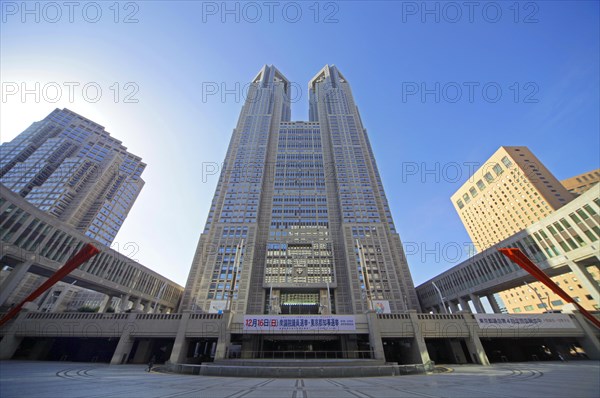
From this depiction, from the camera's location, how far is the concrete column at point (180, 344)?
1049 inches

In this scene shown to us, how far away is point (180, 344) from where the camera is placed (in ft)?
90.2

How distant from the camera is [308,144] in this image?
3767 inches

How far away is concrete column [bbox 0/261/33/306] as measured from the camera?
30.8 meters

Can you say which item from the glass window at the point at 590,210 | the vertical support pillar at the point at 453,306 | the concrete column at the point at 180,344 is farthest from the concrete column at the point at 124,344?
the vertical support pillar at the point at 453,306

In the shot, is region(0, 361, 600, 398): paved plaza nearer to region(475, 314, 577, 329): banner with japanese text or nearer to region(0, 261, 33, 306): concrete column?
region(475, 314, 577, 329): banner with japanese text

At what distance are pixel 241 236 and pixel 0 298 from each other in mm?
42200

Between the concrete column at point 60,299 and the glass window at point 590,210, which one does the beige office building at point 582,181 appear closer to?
the glass window at point 590,210

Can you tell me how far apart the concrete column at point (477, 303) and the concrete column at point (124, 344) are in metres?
64.3

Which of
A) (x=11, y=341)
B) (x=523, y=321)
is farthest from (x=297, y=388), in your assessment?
(x=11, y=341)

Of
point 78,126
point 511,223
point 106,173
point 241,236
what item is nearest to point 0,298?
point 241,236

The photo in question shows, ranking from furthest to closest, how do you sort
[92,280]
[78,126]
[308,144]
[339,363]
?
[78,126] < [308,144] < [92,280] < [339,363]

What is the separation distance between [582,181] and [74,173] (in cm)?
20613

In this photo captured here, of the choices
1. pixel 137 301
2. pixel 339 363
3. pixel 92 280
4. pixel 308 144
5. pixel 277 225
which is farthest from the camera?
pixel 308 144

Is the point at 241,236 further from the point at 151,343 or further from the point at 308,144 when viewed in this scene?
the point at 308,144
